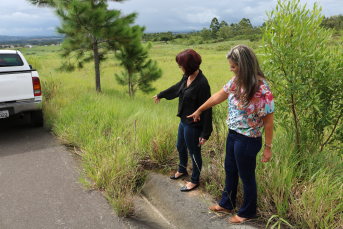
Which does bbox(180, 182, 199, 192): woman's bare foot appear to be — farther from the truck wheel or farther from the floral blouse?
the truck wheel

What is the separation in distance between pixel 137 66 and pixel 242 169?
359 inches

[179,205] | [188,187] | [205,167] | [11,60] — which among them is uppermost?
[11,60]

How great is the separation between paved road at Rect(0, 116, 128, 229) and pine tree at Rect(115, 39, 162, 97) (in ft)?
19.3

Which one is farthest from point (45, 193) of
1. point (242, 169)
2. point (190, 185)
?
point (242, 169)

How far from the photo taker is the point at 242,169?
248 cm

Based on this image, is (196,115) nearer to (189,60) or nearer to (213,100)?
(213,100)

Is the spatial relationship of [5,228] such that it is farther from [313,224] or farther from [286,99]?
[286,99]

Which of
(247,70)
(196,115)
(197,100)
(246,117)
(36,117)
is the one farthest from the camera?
(36,117)

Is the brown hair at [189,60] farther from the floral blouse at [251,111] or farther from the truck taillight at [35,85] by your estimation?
the truck taillight at [35,85]

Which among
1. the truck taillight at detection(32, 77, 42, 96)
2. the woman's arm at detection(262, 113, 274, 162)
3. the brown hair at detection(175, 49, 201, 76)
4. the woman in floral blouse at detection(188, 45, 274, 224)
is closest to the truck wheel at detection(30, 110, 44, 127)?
the truck taillight at detection(32, 77, 42, 96)

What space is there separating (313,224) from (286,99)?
49.6 inches

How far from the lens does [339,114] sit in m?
3.07

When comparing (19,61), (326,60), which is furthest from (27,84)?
(326,60)

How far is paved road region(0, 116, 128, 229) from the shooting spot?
2.88m
